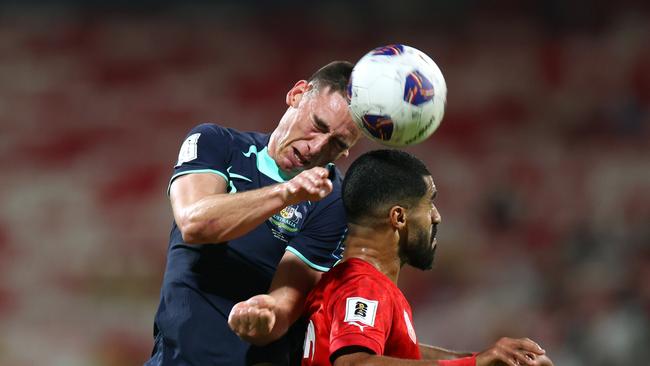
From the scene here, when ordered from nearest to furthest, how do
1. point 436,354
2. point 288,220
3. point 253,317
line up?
1. point 253,317
2. point 288,220
3. point 436,354

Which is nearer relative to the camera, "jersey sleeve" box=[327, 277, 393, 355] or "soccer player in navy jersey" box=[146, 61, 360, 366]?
"jersey sleeve" box=[327, 277, 393, 355]

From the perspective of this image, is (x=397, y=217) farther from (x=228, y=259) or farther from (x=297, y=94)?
(x=297, y=94)

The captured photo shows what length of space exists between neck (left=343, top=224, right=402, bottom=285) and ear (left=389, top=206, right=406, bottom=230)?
3cm

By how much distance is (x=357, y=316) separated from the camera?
3113mm

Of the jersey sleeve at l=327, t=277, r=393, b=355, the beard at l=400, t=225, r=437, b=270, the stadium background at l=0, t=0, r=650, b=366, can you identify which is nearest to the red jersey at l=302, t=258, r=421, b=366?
the jersey sleeve at l=327, t=277, r=393, b=355

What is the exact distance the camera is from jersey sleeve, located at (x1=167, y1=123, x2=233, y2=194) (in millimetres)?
3588

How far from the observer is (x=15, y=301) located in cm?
746

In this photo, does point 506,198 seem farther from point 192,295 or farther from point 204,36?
point 192,295

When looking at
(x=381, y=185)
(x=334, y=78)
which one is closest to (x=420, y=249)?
(x=381, y=185)

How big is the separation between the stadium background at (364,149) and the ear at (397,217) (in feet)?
13.5

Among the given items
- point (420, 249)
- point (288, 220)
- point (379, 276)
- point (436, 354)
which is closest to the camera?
point (379, 276)

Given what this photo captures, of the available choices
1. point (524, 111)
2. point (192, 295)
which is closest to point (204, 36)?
point (524, 111)

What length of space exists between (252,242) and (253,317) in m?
0.62

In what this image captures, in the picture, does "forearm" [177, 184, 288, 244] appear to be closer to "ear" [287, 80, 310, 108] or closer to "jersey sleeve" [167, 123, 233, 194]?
"jersey sleeve" [167, 123, 233, 194]
